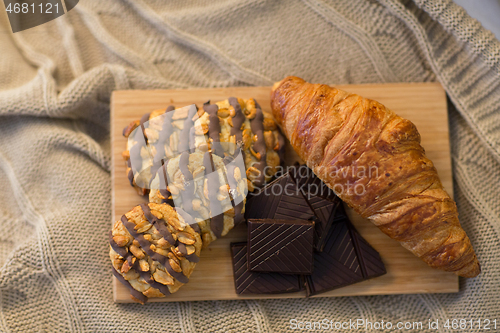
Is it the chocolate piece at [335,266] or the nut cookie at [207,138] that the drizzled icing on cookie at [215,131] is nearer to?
the nut cookie at [207,138]

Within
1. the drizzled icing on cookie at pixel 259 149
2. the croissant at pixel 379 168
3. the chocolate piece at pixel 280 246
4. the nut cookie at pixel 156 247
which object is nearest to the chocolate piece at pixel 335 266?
the chocolate piece at pixel 280 246

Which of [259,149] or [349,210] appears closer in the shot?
[259,149]

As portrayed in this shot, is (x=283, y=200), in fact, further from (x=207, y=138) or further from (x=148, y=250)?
(x=148, y=250)

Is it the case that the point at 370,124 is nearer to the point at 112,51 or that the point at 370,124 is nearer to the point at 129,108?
the point at 129,108

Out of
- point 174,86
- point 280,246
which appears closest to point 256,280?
point 280,246

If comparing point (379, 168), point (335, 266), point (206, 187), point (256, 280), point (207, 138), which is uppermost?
point (379, 168)

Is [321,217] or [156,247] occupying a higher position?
[321,217]
